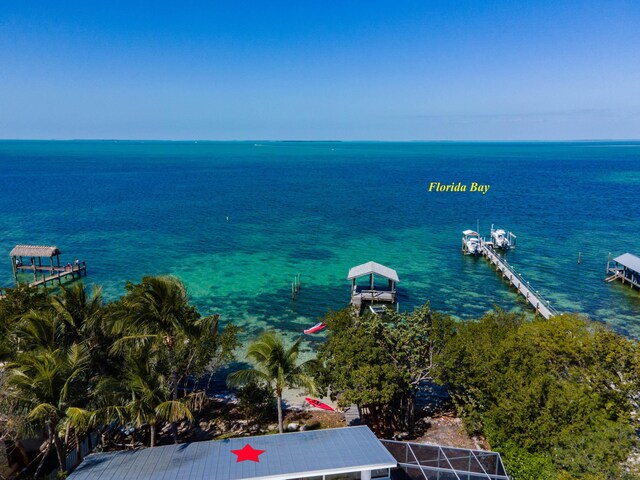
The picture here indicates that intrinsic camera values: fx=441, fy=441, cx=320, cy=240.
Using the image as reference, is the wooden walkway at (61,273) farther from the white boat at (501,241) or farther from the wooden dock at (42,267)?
the white boat at (501,241)

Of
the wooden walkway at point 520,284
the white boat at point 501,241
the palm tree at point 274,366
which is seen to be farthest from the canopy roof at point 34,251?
the white boat at point 501,241

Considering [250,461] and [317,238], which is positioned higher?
[250,461]

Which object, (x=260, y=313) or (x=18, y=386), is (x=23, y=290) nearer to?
(x=18, y=386)

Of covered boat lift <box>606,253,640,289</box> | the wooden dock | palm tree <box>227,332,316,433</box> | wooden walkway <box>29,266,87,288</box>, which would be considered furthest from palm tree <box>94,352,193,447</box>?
covered boat lift <box>606,253,640,289</box>

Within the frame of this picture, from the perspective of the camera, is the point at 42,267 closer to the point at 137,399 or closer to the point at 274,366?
the point at 137,399

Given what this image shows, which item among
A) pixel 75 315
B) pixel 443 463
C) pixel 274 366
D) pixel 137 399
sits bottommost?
pixel 443 463

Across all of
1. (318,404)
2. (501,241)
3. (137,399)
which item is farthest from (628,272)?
(137,399)
